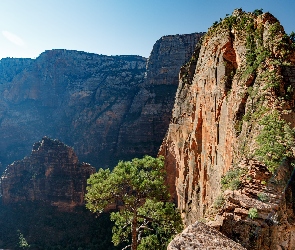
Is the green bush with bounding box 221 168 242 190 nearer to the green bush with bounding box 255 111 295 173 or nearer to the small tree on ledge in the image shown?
the green bush with bounding box 255 111 295 173

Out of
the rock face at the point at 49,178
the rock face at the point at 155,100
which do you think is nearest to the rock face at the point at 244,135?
the rock face at the point at 49,178

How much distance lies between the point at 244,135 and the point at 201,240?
7.96 meters

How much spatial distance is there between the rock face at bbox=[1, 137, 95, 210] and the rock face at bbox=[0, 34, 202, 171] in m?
23.5

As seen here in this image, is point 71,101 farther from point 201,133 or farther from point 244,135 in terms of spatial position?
point 244,135

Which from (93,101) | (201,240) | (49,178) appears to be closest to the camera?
(201,240)

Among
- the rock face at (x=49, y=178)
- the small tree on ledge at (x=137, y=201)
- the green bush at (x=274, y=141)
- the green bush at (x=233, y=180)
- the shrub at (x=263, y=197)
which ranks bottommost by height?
the rock face at (x=49, y=178)

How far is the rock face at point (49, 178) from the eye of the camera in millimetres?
47500

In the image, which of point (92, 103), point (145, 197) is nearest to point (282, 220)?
point (145, 197)

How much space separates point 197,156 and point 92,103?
238ft

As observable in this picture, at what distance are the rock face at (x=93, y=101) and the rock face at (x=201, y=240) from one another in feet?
204

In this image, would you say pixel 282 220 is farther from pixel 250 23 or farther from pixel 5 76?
pixel 5 76

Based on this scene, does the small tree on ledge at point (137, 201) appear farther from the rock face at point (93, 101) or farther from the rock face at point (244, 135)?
the rock face at point (93, 101)

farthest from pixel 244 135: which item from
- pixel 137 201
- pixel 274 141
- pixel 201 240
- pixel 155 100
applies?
pixel 155 100

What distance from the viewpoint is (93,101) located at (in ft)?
299
